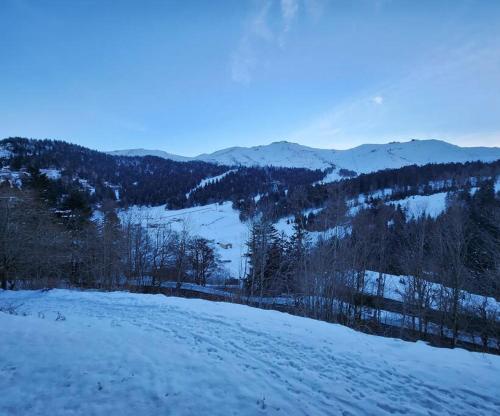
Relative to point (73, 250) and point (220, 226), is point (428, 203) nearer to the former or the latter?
point (220, 226)

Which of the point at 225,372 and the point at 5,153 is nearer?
the point at 225,372

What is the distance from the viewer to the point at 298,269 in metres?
21.6

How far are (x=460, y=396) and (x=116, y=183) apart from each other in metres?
154

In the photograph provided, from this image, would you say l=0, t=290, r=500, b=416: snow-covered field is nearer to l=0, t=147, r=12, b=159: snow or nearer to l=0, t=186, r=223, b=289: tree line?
l=0, t=186, r=223, b=289: tree line

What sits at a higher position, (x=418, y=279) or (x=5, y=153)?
(x=5, y=153)

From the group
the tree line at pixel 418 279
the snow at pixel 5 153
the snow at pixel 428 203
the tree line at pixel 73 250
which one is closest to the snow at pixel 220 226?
the tree line at pixel 73 250

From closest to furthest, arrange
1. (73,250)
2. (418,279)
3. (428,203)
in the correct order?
1. (418,279)
2. (73,250)
3. (428,203)

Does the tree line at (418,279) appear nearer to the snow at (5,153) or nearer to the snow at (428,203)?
the snow at (428,203)

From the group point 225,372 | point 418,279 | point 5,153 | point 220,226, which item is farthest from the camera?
point 5,153

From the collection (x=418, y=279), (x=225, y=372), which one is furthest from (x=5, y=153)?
(x=225, y=372)

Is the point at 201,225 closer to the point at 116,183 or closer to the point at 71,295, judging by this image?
the point at 71,295

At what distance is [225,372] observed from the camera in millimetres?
5250

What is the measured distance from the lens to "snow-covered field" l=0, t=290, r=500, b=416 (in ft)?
13.3

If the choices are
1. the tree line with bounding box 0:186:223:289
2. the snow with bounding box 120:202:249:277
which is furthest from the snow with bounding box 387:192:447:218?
the tree line with bounding box 0:186:223:289
